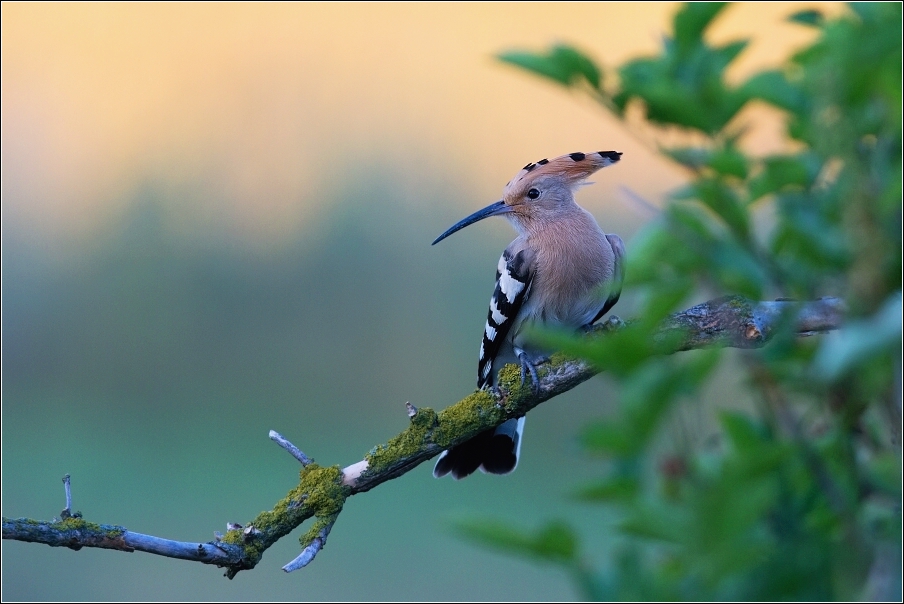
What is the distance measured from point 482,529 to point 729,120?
239 mm

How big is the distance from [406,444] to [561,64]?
0.76m

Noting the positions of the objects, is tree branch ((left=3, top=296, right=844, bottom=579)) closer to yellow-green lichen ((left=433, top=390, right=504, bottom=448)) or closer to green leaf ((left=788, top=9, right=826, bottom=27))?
yellow-green lichen ((left=433, top=390, right=504, bottom=448))

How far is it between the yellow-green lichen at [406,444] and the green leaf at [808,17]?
75cm

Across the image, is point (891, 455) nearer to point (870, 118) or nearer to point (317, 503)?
point (870, 118)

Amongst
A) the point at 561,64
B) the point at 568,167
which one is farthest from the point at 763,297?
the point at 568,167

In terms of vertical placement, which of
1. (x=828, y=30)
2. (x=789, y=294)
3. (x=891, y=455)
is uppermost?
(x=828, y=30)

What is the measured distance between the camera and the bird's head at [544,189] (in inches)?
70.1

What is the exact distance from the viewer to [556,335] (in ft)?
1.21

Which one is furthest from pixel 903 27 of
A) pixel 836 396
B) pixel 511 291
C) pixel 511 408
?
pixel 511 291

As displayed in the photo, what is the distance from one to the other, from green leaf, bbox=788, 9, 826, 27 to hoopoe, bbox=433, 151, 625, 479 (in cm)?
106

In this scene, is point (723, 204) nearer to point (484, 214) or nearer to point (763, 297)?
point (763, 297)

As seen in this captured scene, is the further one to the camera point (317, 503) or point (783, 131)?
point (317, 503)

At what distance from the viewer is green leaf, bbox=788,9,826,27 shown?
1.63 feet

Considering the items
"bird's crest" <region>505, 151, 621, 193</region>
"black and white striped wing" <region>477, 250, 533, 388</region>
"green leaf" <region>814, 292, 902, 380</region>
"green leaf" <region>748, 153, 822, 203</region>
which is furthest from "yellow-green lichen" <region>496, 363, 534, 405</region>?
"green leaf" <region>814, 292, 902, 380</region>
